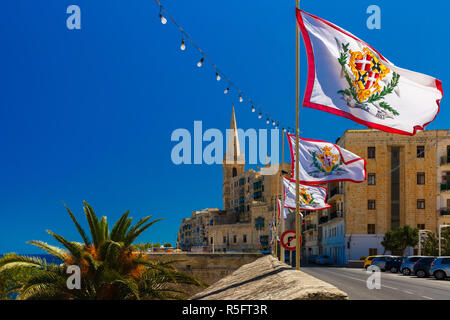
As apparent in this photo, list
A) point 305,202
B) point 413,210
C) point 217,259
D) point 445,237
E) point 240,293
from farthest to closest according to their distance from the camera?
point 413,210
point 445,237
point 217,259
point 305,202
point 240,293

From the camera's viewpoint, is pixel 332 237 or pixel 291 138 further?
pixel 332 237

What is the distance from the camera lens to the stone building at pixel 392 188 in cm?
7088

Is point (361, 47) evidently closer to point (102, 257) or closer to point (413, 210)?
point (102, 257)

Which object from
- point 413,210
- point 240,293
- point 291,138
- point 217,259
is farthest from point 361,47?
point 413,210

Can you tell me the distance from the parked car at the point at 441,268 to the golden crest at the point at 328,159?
2106 centimetres

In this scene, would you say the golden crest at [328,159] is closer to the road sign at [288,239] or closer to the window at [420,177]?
the road sign at [288,239]

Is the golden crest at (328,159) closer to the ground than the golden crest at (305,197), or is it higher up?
higher up

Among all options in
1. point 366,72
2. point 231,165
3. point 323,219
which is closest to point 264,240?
point 323,219

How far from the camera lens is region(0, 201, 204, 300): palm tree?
17.2 m

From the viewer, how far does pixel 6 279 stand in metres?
25.2

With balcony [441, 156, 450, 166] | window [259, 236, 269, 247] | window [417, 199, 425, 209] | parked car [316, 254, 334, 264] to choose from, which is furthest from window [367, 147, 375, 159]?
window [259, 236, 269, 247]

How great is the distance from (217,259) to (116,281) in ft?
77.5

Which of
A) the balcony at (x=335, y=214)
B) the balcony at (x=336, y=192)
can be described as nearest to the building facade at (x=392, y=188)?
the balcony at (x=335, y=214)

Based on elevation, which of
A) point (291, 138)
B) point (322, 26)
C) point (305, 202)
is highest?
point (322, 26)
